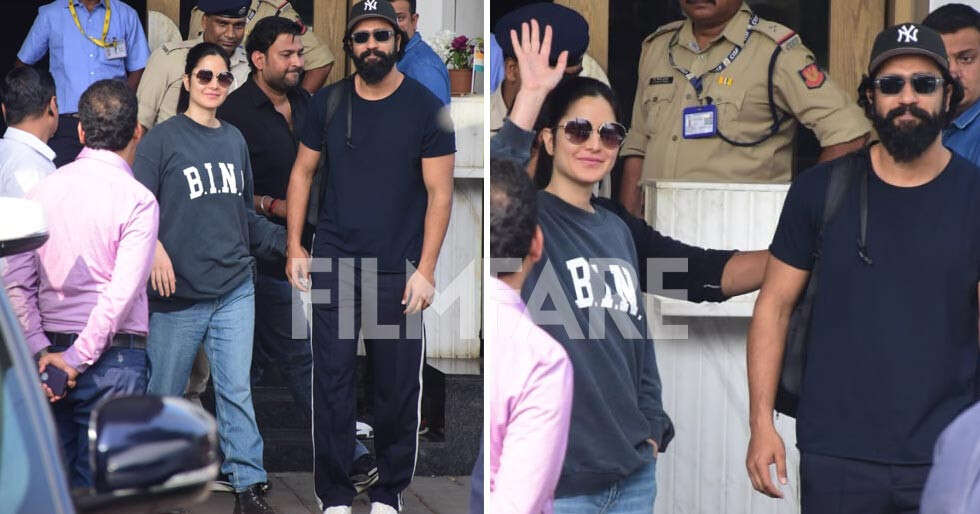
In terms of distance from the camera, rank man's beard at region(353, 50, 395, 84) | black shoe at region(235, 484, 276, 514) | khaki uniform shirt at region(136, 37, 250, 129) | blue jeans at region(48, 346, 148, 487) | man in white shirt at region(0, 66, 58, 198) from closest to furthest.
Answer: blue jeans at region(48, 346, 148, 487) → man in white shirt at region(0, 66, 58, 198) → man's beard at region(353, 50, 395, 84) → black shoe at region(235, 484, 276, 514) → khaki uniform shirt at region(136, 37, 250, 129)

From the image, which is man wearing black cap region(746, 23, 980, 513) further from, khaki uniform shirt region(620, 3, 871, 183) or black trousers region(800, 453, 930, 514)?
khaki uniform shirt region(620, 3, 871, 183)

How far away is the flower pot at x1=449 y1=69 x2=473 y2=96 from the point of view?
6.25m

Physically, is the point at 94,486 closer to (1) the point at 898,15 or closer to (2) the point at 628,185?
(2) the point at 628,185

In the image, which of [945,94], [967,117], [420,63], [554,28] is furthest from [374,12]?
[945,94]

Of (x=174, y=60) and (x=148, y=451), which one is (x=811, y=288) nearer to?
(x=148, y=451)

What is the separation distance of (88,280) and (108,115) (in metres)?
0.51

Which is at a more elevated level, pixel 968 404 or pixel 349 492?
pixel 968 404

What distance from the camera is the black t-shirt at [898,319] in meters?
3.45

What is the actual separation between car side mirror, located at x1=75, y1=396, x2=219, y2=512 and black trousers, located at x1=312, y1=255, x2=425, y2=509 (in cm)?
333

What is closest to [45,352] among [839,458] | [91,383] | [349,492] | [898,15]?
[91,383]

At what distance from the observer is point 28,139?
498 cm

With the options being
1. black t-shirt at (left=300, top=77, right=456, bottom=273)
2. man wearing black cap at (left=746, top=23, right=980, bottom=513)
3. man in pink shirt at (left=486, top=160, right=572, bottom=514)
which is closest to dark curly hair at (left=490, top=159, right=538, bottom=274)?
man in pink shirt at (left=486, top=160, right=572, bottom=514)

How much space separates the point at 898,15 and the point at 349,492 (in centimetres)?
233

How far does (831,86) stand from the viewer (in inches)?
173
